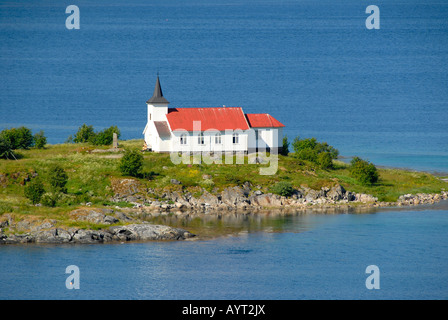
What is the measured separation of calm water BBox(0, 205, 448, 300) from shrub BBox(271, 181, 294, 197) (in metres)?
7.82

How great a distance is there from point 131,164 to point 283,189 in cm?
1355

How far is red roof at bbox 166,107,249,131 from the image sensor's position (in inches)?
2977

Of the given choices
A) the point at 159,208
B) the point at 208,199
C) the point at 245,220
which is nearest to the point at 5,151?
the point at 159,208

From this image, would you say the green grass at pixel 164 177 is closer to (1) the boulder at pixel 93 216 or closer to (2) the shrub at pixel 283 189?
(2) the shrub at pixel 283 189

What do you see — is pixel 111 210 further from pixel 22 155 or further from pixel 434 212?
pixel 434 212

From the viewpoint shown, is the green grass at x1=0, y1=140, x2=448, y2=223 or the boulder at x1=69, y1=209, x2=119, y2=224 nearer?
the boulder at x1=69, y1=209, x2=119, y2=224

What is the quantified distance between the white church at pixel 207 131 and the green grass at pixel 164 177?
206cm

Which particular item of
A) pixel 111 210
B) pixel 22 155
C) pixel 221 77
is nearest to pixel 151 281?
pixel 111 210

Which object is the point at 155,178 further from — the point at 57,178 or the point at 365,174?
the point at 365,174

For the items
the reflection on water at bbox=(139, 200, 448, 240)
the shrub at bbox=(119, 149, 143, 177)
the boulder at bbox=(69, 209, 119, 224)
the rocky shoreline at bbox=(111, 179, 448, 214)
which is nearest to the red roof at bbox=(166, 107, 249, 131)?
the shrub at bbox=(119, 149, 143, 177)

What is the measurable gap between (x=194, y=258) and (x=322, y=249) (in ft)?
31.0

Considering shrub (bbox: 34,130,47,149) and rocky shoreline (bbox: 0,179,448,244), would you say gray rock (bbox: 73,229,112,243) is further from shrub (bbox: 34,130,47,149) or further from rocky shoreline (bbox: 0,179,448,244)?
shrub (bbox: 34,130,47,149)

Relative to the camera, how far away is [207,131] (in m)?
75.5

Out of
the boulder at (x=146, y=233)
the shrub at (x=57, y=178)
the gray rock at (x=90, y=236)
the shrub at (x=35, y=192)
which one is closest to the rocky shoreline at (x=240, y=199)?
the shrub at (x=57, y=178)
